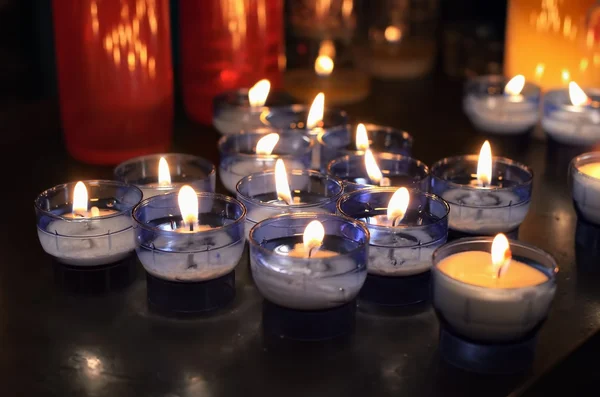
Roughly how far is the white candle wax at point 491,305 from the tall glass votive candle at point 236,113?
55cm

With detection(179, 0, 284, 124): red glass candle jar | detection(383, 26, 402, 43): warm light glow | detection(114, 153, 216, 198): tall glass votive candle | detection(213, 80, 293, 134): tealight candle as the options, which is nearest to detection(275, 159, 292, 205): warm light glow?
detection(114, 153, 216, 198): tall glass votive candle

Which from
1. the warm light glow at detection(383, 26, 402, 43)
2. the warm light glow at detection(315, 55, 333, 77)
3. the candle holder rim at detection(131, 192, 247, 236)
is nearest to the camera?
the candle holder rim at detection(131, 192, 247, 236)

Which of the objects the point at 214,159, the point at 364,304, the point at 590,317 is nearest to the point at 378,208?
the point at 364,304

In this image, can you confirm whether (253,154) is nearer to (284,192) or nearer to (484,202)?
(284,192)

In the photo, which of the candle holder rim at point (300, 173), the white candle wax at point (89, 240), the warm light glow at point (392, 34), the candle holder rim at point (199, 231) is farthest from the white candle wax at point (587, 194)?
the warm light glow at point (392, 34)

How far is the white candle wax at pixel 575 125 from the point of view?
1.21 m

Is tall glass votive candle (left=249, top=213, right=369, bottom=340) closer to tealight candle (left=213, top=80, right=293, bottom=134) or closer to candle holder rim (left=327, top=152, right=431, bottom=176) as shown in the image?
candle holder rim (left=327, top=152, right=431, bottom=176)

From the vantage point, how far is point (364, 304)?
82cm

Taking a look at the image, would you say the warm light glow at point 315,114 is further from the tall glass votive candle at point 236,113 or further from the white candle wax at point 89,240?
the white candle wax at point 89,240

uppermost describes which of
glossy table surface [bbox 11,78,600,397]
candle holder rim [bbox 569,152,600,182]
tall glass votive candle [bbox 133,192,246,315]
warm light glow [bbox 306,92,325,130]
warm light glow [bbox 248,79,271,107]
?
warm light glow [bbox 248,79,271,107]

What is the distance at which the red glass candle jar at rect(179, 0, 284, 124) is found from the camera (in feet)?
4.29

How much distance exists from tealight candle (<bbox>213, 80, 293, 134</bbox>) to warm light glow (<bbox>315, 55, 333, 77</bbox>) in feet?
0.65

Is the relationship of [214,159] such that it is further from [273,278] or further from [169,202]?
[273,278]

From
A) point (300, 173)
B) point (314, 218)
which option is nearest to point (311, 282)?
point (314, 218)
